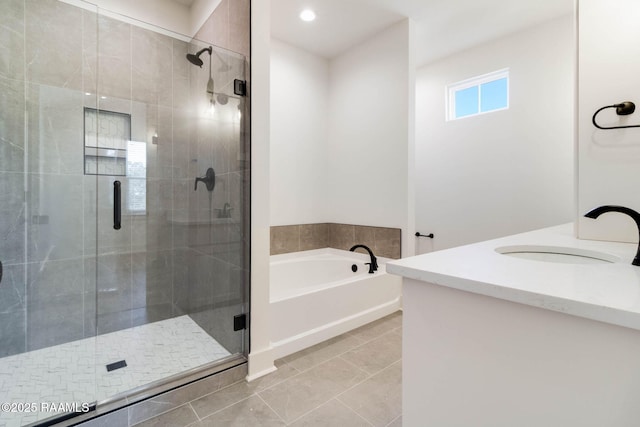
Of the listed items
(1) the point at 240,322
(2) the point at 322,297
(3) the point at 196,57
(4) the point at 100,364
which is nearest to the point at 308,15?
(3) the point at 196,57

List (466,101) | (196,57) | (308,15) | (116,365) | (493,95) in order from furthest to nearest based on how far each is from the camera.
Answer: (466,101), (493,95), (308,15), (196,57), (116,365)

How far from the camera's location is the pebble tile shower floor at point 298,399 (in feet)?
4.71

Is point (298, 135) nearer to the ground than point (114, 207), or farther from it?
farther from it

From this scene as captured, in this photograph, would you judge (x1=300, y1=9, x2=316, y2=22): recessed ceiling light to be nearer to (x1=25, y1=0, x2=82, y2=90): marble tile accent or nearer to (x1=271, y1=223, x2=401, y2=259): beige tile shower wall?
(x1=25, y1=0, x2=82, y2=90): marble tile accent

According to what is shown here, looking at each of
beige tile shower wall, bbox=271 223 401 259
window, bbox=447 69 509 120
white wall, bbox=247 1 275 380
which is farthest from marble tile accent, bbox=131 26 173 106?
window, bbox=447 69 509 120

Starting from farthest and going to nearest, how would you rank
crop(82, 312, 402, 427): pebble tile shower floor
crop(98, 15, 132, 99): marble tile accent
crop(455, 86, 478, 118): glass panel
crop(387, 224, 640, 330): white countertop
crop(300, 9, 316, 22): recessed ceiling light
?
crop(455, 86, 478, 118): glass panel, crop(300, 9, 316, 22): recessed ceiling light, crop(98, 15, 132, 99): marble tile accent, crop(82, 312, 402, 427): pebble tile shower floor, crop(387, 224, 640, 330): white countertop

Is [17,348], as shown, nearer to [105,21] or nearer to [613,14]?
[105,21]

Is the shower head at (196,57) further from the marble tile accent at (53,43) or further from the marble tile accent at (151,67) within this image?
the marble tile accent at (53,43)

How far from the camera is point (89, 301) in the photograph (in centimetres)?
221

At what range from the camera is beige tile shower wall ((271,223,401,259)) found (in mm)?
2920

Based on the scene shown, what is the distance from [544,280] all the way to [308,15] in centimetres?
284

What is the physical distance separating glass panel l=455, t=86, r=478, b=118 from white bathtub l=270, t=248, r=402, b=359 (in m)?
1.97

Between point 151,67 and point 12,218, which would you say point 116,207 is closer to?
point 12,218

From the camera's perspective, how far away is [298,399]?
1594mm
